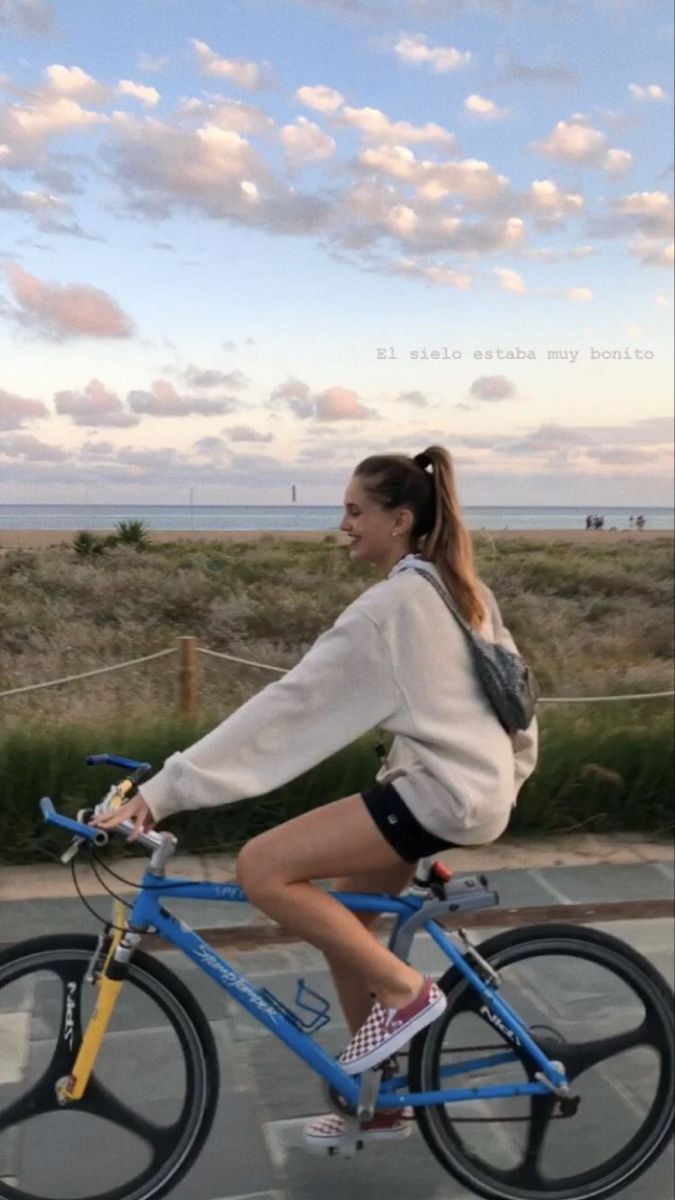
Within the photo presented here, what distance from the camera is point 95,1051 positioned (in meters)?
2.42

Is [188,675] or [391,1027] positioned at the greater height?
[188,675]

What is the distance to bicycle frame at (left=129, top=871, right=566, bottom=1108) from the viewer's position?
93.7 inches

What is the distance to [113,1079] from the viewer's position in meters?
2.49

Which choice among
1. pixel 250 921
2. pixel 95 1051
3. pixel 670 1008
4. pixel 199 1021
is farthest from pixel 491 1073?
pixel 250 921

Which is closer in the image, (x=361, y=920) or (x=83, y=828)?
(x=83, y=828)

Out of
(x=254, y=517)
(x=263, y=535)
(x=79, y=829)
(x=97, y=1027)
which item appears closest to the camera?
(x=79, y=829)

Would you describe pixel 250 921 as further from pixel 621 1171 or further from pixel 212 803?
pixel 212 803

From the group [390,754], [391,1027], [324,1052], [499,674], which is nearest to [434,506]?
[499,674]

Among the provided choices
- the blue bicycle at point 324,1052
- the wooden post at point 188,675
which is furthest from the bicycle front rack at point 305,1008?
the wooden post at point 188,675

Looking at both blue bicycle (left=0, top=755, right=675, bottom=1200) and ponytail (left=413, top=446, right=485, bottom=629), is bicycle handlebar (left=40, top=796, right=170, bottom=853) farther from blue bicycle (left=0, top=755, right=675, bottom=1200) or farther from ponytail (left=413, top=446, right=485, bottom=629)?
ponytail (left=413, top=446, right=485, bottom=629)

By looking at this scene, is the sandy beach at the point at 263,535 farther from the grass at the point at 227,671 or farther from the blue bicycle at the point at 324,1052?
the blue bicycle at the point at 324,1052

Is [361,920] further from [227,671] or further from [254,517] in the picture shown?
[227,671]

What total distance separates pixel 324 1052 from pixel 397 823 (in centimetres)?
57

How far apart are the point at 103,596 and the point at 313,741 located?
3.67 metres
